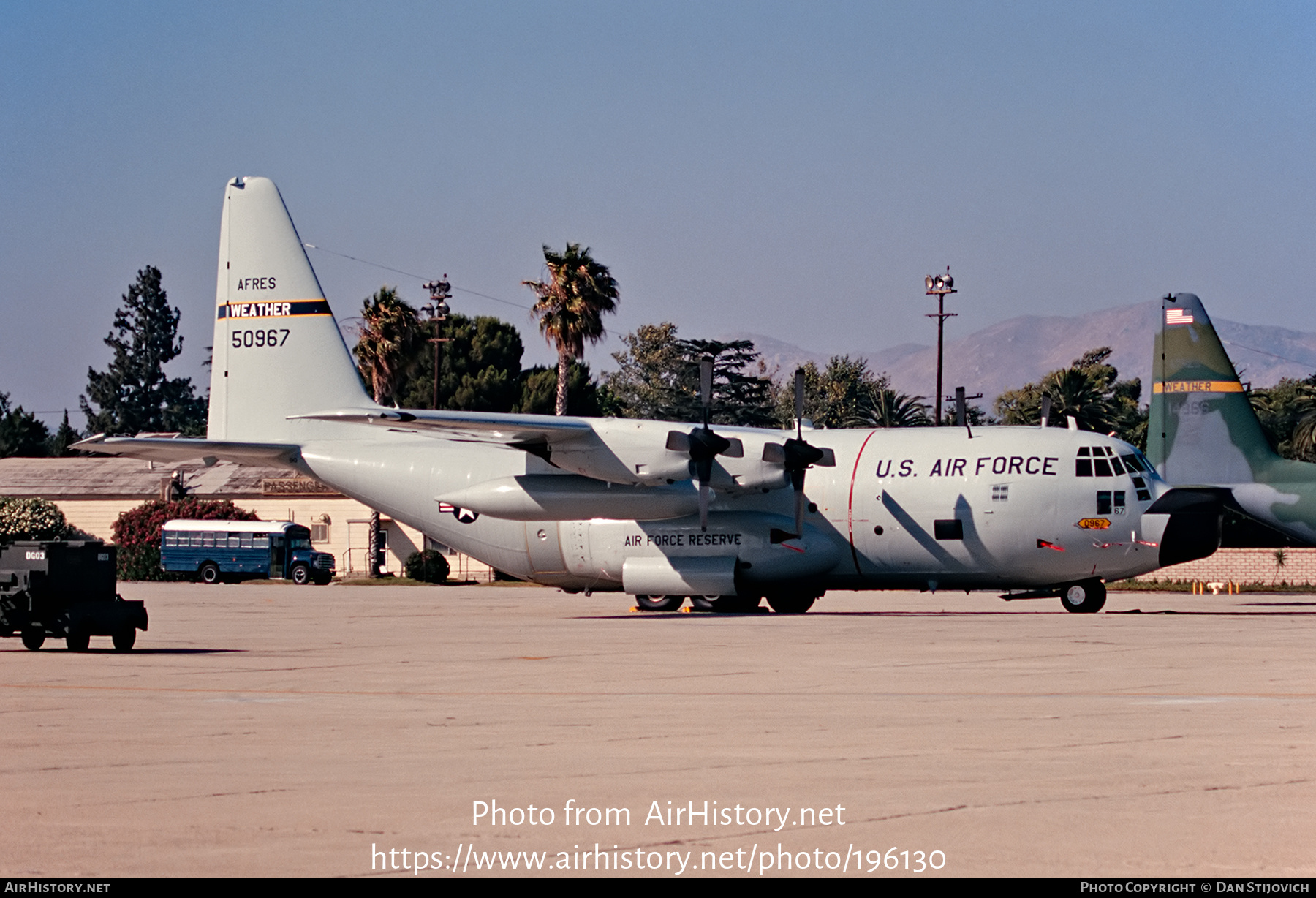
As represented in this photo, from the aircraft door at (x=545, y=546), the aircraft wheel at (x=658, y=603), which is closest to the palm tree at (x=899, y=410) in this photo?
the aircraft wheel at (x=658, y=603)

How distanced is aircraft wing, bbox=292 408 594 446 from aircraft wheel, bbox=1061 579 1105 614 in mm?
11510

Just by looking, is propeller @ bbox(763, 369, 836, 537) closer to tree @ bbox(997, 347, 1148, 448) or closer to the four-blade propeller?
the four-blade propeller

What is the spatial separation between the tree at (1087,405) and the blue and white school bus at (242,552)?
32191 millimetres

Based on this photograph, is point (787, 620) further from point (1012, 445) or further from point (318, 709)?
point (318, 709)

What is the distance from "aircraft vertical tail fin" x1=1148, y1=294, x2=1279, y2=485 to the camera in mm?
37812

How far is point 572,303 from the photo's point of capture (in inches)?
2542

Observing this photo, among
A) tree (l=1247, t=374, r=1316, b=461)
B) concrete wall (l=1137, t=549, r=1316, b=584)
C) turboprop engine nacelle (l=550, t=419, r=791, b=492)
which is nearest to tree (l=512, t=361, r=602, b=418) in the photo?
tree (l=1247, t=374, r=1316, b=461)

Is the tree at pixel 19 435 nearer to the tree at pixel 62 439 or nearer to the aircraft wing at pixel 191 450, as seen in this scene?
the tree at pixel 62 439

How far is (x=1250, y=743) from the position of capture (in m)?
11.9

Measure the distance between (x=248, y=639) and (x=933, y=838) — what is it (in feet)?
64.8

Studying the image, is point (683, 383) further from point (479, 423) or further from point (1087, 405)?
point (479, 423)

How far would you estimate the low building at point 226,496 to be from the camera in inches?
2739
